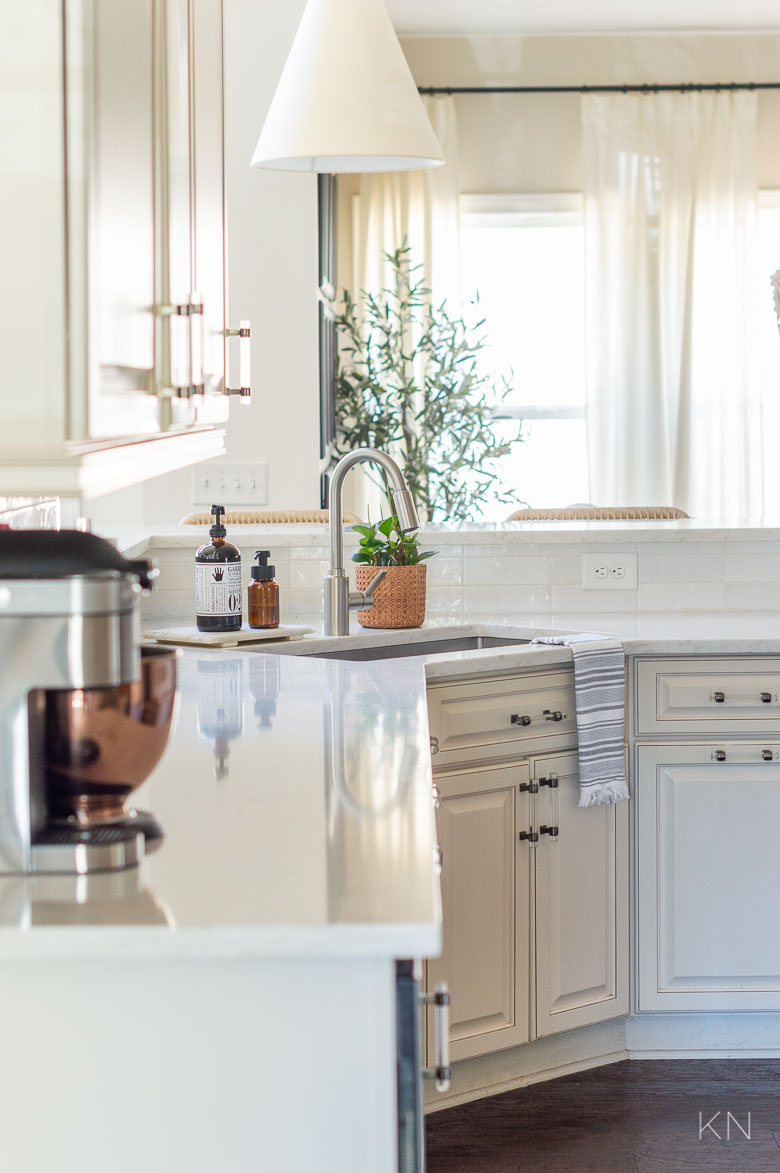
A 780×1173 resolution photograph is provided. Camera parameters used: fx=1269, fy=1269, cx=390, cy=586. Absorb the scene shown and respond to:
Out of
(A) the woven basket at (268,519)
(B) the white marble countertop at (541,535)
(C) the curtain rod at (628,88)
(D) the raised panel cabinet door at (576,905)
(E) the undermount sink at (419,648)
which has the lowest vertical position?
(D) the raised panel cabinet door at (576,905)

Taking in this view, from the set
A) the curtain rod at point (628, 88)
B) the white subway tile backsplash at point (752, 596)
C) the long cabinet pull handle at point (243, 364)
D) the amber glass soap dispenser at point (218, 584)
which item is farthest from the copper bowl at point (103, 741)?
the curtain rod at point (628, 88)

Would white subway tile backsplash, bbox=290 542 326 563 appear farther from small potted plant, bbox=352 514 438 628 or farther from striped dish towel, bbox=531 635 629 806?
striped dish towel, bbox=531 635 629 806

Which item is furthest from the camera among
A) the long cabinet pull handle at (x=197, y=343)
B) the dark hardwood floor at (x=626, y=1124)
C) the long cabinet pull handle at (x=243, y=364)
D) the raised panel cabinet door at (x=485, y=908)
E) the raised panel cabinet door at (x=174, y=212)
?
the raised panel cabinet door at (x=485, y=908)

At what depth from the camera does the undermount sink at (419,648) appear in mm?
2668

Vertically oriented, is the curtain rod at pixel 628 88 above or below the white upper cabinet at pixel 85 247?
above

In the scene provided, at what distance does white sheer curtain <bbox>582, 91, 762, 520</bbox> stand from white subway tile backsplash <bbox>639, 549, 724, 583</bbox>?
3016mm

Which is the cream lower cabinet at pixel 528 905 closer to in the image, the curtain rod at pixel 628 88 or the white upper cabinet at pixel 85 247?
the white upper cabinet at pixel 85 247

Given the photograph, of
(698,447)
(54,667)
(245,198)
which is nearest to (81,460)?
(54,667)

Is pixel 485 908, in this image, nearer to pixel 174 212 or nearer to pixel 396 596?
pixel 396 596

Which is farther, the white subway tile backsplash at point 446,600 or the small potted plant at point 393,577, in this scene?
the white subway tile backsplash at point 446,600

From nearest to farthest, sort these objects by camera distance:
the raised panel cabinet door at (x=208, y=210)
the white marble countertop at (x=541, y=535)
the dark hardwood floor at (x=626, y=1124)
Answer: the raised panel cabinet door at (x=208, y=210) → the dark hardwood floor at (x=626, y=1124) → the white marble countertop at (x=541, y=535)

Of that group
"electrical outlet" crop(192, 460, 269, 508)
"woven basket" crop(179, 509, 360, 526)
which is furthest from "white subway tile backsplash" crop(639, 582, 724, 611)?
"electrical outlet" crop(192, 460, 269, 508)

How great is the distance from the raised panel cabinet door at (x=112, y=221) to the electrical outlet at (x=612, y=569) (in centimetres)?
188

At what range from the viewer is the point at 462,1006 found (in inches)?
93.9
